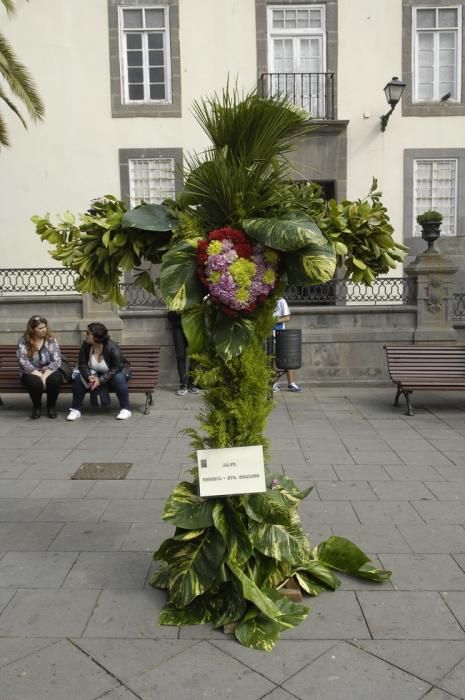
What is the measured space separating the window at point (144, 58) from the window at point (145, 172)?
814mm

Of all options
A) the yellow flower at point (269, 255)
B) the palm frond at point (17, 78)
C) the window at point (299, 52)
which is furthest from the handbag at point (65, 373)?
the window at point (299, 52)

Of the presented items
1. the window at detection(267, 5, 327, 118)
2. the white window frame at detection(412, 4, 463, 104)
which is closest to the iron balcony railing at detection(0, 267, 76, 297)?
the window at detection(267, 5, 327, 118)

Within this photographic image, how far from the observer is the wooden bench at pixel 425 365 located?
8922mm

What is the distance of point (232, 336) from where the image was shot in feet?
10.5

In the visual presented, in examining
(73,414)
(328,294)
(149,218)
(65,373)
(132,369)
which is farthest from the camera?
(328,294)

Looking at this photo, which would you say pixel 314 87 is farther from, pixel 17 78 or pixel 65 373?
pixel 65 373

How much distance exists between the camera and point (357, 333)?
11203mm

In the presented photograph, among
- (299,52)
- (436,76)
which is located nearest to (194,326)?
(299,52)

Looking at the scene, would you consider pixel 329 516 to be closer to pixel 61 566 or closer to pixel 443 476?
pixel 443 476

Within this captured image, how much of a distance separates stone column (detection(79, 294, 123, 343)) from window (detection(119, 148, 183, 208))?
386cm

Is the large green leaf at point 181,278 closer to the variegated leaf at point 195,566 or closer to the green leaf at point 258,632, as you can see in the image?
the variegated leaf at point 195,566

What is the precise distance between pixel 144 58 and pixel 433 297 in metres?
8.36

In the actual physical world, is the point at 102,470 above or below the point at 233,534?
below

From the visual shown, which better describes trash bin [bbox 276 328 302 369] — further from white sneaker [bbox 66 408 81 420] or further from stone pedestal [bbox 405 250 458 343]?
white sneaker [bbox 66 408 81 420]
